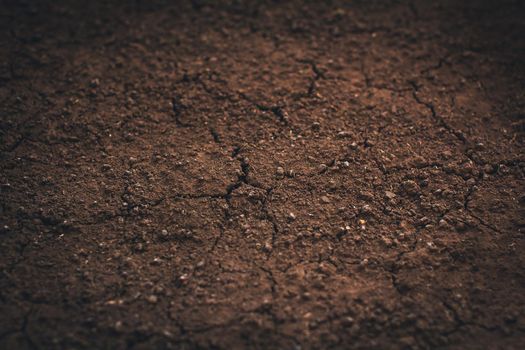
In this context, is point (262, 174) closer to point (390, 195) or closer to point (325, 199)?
point (325, 199)

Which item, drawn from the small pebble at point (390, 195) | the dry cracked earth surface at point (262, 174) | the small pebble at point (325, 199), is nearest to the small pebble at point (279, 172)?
the dry cracked earth surface at point (262, 174)

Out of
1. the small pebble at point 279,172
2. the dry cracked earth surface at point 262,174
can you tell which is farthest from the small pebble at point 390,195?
the small pebble at point 279,172

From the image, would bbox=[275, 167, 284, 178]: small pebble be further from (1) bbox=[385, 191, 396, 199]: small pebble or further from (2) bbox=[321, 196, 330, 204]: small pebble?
(1) bbox=[385, 191, 396, 199]: small pebble

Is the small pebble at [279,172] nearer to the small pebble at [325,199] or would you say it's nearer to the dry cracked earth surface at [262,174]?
the dry cracked earth surface at [262,174]

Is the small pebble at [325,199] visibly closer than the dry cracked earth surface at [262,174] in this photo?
No

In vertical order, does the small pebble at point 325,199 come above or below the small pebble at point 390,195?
below

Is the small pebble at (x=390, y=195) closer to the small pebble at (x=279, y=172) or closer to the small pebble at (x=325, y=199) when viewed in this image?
the small pebble at (x=325, y=199)

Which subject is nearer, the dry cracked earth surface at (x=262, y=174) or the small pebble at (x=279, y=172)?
the dry cracked earth surface at (x=262, y=174)

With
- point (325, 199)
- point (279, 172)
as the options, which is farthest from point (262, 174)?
point (325, 199)

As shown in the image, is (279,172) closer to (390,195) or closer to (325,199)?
(325,199)

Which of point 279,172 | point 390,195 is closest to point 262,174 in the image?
point 279,172
